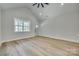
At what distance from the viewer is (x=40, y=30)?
1572mm

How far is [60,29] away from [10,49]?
0.84m

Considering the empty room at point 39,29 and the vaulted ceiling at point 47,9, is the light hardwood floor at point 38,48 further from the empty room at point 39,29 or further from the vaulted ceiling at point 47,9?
the vaulted ceiling at point 47,9

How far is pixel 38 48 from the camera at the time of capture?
5.04 feet

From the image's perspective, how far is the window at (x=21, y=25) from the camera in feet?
5.02

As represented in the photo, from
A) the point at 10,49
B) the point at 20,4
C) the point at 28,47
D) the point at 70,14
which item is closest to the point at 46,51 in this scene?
the point at 28,47

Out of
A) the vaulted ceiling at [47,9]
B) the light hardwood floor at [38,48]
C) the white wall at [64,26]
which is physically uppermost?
the vaulted ceiling at [47,9]

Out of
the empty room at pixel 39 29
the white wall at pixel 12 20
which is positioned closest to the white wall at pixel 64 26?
the empty room at pixel 39 29

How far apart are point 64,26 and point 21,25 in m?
0.67

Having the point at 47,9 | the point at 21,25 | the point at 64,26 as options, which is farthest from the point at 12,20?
the point at 64,26

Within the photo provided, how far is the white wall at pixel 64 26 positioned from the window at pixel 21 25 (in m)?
0.23

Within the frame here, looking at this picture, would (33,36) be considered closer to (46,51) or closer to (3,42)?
(46,51)

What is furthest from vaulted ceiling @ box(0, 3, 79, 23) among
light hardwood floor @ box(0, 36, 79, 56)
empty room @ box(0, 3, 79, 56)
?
light hardwood floor @ box(0, 36, 79, 56)

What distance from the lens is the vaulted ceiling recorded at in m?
1.49

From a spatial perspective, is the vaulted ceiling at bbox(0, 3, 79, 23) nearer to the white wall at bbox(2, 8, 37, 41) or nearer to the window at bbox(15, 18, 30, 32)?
the white wall at bbox(2, 8, 37, 41)
